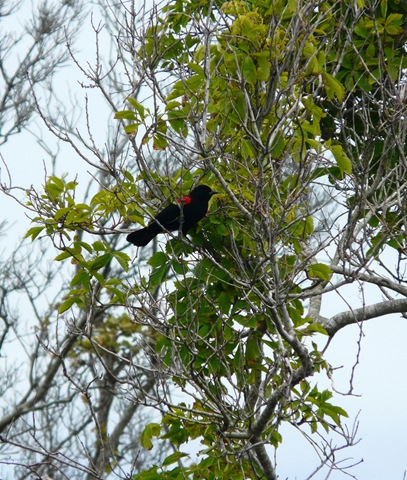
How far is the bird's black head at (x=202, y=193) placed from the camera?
5406 millimetres

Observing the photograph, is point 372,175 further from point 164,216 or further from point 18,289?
point 18,289

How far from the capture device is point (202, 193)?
546 cm

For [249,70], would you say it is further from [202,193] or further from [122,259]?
[122,259]

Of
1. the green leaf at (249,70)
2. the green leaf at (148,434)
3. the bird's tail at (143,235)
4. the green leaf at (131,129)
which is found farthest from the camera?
the bird's tail at (143,235)

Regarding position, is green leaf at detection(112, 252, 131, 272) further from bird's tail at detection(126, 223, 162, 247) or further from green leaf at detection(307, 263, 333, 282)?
green leaf at detection(307, 263, 333, 282)

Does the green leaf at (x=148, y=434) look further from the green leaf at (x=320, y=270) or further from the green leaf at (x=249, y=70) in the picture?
the green leaf at (x=249, y=70)

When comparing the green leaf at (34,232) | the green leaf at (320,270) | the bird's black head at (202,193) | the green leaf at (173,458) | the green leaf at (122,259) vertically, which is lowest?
the green leaf at (173,458)

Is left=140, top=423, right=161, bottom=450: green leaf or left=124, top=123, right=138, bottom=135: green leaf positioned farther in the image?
left=140, top=423, right=161, bottom=450: green leaf

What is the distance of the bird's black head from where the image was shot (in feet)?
17.7

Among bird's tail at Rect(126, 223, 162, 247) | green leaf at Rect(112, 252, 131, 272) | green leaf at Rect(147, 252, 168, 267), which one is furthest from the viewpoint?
bird's tail at Rect(126, 223, 162, 247)

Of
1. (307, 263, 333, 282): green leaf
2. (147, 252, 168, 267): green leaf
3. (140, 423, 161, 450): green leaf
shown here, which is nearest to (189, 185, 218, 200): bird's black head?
(147, 252, 168, 267): green leaf

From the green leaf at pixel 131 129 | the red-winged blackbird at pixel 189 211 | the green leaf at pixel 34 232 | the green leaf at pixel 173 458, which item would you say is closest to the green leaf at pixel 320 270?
the red-winged blackbird at pixel 189 211

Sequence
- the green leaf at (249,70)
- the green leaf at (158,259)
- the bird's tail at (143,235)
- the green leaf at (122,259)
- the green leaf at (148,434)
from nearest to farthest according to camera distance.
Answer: the green leaf at (249,70), the green leaf at (122,259), the green leaf at (158,259), the green leaf at (148,434), the bird's tail at (143,235)

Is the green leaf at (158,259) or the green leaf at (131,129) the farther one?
the green leaf at (158,259)
